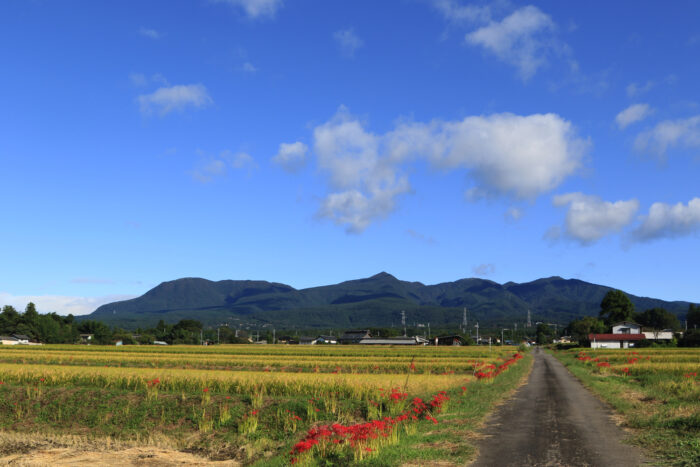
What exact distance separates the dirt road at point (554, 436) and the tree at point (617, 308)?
154 metres

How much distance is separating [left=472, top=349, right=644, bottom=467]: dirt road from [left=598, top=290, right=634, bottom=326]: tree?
506 ft

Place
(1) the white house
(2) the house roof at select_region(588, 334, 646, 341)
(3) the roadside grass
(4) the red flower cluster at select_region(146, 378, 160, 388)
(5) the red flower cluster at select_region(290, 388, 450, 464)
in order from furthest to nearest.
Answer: (1) the white house < (2) the house roof at select_region(588, 334, 646, 341) < (4) the red flower cluster at select_region(146, 378, 160, 388) < (5) the red flower cluster at select_region(290, 388, 450, 464) < (3) the roadside grass

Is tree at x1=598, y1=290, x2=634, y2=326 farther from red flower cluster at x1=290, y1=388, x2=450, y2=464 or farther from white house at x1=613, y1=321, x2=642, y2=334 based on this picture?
red flower cluster at x1=290, y1=388, x2=450, y2=464

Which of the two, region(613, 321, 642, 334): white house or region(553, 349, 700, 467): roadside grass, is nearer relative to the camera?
region(553, 349, 700, 467): roadside grass

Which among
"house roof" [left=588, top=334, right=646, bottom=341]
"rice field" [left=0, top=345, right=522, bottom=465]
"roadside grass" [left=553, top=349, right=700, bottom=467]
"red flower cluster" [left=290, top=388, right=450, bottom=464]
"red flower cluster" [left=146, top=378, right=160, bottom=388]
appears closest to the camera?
"roadside grass" [left=553, top=349, right=700, bottom=467]

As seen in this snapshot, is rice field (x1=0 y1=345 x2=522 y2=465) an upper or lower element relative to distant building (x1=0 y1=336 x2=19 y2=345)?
upper

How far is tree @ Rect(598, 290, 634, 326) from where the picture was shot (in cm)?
16688

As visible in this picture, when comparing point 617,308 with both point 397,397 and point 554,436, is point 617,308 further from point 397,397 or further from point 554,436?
point 554,436

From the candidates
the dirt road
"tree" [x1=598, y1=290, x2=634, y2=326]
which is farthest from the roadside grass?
"tree" [x1=598, y1=290, x2=634, y2=326]

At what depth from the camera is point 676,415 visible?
22.0 metres


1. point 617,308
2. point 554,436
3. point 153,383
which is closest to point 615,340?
point 617,308

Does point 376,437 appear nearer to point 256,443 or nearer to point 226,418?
point 256,443

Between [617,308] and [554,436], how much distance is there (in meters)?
168

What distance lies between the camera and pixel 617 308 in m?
168
